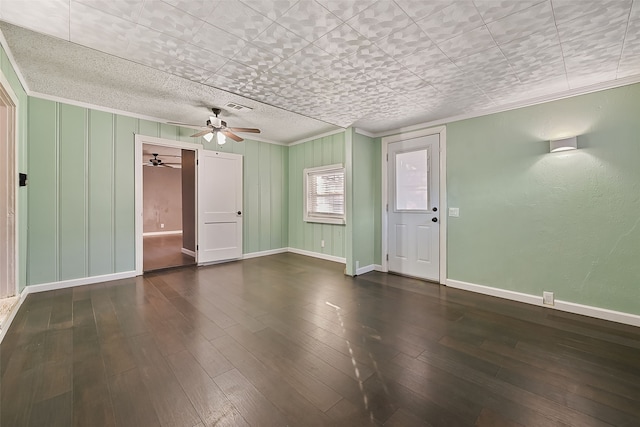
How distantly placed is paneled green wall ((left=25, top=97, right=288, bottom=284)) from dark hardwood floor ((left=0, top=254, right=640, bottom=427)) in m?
0.65

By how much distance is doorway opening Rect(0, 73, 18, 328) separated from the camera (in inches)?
103

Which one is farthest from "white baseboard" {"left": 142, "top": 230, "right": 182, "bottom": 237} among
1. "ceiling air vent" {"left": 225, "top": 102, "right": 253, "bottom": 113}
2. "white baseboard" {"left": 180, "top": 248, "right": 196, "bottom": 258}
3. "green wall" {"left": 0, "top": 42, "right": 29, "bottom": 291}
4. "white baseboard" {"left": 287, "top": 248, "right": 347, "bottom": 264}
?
"ceiling air vent" {"left": 225, "top": 102, "right": 253, "bottom": 113}

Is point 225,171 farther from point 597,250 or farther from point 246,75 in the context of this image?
point 597,250

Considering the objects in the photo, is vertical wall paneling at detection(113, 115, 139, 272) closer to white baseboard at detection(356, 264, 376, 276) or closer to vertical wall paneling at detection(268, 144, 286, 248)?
vertical wall paneling at detection(268, 144, 286, 248)

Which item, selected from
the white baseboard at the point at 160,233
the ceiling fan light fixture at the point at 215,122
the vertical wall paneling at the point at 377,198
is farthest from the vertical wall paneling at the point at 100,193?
the white baseboard at the point at 160,233

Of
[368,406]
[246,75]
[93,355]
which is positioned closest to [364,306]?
[368,406]

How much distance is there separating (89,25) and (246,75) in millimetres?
1199

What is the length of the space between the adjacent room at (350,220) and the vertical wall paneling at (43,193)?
0.09ft

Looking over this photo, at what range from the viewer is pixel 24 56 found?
99.1 inches

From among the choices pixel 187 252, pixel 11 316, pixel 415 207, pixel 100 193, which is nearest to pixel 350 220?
A: pixel 415 207

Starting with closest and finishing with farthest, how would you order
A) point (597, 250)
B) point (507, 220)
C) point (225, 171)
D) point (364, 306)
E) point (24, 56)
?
point (24, 56) < point (597, 250) < point (364, 306) < point (507, 220) < point (225, 171)

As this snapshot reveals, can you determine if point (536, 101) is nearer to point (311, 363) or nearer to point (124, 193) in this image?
point (311, 363)

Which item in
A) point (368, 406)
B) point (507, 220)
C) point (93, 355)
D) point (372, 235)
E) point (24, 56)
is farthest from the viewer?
point (372, 235)

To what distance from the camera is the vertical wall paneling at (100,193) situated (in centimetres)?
387
